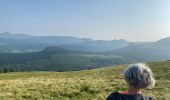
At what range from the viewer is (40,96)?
21938 millimetres

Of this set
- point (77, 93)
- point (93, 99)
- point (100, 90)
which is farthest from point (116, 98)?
point (100, 90)

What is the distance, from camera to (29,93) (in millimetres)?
22922

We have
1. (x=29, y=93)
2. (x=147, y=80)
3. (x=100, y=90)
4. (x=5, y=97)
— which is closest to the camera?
(x=147, y=80)

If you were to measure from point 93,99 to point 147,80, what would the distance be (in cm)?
1533

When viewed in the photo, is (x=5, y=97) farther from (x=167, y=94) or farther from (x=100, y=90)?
(x=167, y=94)

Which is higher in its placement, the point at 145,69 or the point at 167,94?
the point at 145,69

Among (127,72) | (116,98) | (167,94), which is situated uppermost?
(127,72)

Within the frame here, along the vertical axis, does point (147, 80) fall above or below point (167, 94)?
above

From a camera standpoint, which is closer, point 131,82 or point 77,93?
point 131,82

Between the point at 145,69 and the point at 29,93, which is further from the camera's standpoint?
the point at 29,93

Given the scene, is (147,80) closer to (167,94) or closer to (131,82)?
(131,82)

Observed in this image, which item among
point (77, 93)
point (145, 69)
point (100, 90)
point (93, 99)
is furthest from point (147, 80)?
point (100, 90)

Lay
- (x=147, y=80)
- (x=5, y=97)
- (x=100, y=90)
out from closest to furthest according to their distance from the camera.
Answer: (x=147, y=80) < (x=5, y=97) < (x=100, y=90)

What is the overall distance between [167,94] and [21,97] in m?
9.56
